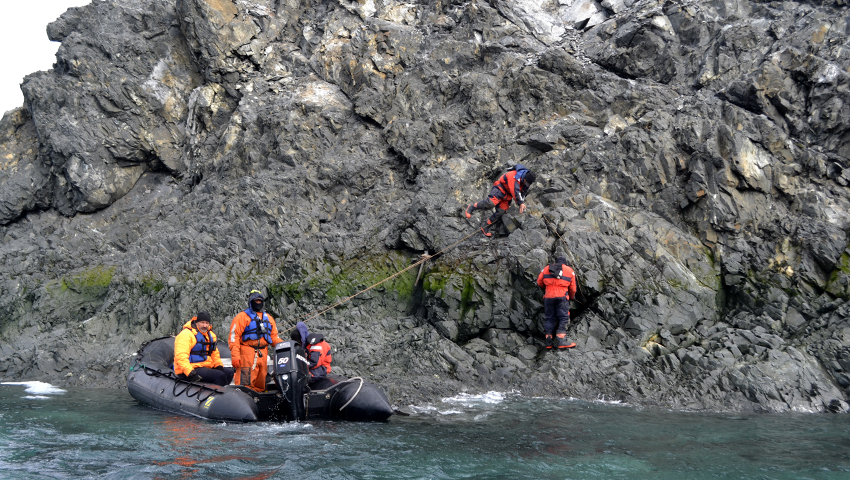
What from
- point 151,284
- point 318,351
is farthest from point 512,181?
point 151,284

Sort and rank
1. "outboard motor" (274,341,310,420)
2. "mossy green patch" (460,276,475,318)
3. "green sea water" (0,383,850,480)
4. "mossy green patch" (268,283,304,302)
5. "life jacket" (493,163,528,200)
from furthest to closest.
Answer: "mossy green patch" (268,283,304,302) < "life jacket" (493,163,528,200) < "mossy green patch" (460,276,475,318) < "outboard motor" (274,341,310,420) < "green sea water" (0,383,850,480)

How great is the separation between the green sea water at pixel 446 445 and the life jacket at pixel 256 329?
1475mm

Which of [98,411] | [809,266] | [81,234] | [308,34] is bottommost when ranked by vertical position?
[98,411]

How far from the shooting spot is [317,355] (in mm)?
9523

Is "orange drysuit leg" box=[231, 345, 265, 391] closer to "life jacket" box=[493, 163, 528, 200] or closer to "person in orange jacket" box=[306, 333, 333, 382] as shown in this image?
"person in orange jacket" box=[306, 333, 333, 382]

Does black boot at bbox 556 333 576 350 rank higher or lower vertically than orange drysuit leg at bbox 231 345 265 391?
higher

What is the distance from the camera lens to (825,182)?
11875mm

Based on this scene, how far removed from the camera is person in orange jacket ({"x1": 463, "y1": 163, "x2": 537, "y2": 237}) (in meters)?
12.3

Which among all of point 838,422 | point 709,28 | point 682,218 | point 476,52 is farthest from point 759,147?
point 476,52

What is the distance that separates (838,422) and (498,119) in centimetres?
970

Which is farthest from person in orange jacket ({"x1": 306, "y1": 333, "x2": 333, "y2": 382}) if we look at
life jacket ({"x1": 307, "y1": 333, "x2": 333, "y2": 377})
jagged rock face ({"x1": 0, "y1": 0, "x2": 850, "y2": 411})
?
jagged rock face ({"x1": 0, "y1": 0, "x2": 850, "y2": 411})

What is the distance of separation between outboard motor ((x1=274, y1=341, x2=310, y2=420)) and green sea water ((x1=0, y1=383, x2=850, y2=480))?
0.90 feet

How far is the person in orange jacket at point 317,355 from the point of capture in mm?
9367

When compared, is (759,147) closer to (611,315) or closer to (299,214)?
(611,315)
